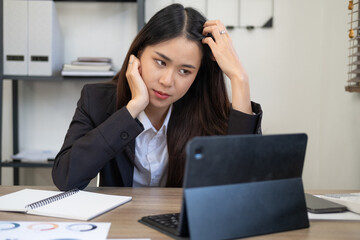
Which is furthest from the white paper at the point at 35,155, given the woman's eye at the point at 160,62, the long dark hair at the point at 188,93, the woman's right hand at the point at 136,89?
the woman's eye at the point at 160,62

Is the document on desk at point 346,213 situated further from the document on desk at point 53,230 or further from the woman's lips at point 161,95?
the woman's lips at point 161,95

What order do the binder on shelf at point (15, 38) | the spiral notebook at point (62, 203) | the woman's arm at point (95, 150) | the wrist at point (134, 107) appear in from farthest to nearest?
the binder on shelf at point (15, 38)
the wrist at point (134, 107)
the woman's arm at point (95, 150)
the spiral notebook at point (62, 203)

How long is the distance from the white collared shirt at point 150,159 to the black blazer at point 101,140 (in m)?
0.06

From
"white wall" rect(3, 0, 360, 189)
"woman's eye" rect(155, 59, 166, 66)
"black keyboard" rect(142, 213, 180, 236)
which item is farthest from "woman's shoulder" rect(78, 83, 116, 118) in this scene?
"white wall" rect(3, 0, 360, 189)

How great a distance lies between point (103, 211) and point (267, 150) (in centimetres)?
37

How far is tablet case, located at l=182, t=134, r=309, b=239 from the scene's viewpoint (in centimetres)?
68

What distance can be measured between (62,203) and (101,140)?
259 mm

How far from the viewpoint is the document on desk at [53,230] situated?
73 cm

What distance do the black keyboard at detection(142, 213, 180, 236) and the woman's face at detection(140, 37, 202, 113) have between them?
54 cm

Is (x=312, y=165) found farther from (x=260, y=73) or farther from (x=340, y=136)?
(x=260, y=73)

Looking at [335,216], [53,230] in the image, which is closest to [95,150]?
[53,230]

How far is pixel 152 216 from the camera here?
2.78 feet

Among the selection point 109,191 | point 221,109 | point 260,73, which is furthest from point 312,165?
point 109,191

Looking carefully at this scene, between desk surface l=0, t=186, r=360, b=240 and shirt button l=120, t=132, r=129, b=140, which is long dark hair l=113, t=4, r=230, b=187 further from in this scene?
desk surface l=0, t=186, r=360, b=240
